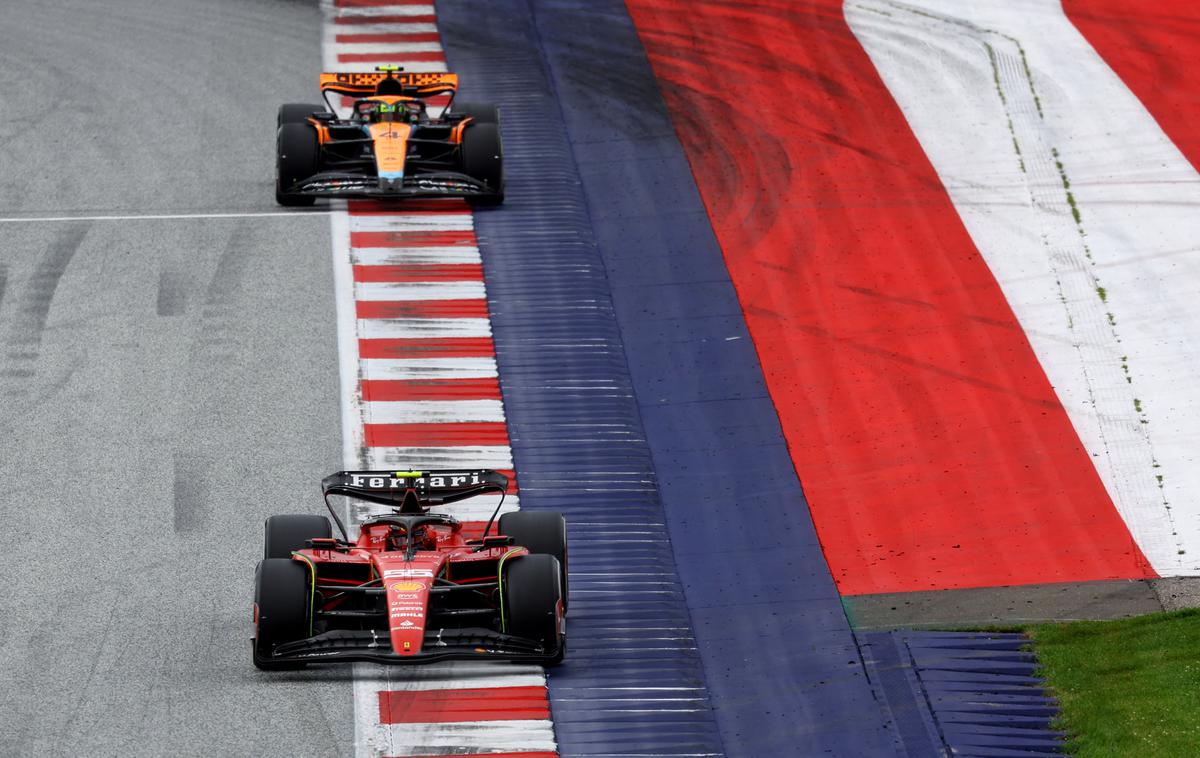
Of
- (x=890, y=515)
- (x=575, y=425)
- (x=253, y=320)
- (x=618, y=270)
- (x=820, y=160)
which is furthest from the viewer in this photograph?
(x=820, y=160)

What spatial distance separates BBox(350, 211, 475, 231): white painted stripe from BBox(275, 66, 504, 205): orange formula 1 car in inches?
15.1

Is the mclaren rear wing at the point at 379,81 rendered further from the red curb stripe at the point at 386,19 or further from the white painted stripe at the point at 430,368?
the red curb stripe at the point at 386,19

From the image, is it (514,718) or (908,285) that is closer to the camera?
(514,718)

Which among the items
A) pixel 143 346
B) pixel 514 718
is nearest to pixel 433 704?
pixel 514 718

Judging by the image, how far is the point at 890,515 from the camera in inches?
785

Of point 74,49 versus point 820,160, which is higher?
point 74,49

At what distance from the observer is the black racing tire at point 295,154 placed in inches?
978

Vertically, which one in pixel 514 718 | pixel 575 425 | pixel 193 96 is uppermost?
pixel 193 96

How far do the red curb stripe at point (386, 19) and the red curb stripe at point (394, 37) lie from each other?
52 cm

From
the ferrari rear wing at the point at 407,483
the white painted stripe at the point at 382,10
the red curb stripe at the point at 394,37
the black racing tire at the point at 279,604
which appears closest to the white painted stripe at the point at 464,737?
the black racing tire at the point at 279,604

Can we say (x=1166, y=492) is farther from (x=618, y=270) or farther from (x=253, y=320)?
(x=253, y=320)

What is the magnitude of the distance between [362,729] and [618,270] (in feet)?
32.9

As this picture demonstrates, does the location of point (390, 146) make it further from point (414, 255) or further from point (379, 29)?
point (379, 29)

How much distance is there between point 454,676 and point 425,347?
267 inches
